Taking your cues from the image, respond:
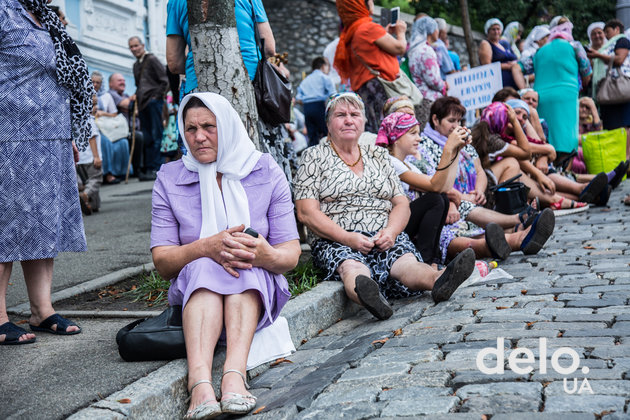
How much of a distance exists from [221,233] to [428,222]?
2580mm

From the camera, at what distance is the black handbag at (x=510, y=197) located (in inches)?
291

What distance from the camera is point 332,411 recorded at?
308 centimetres

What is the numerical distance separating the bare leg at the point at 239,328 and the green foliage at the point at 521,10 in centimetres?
2286

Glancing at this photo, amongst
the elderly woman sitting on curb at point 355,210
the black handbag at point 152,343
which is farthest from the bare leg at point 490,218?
the black handbag at point 152,343

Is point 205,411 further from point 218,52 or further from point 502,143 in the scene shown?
point 502,143

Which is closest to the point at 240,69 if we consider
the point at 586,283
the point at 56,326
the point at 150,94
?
the point at 56,326

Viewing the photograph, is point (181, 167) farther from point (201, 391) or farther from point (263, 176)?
point (201, 391)

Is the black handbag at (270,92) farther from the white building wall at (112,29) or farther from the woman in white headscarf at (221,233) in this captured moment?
the white building wall at (112,29)

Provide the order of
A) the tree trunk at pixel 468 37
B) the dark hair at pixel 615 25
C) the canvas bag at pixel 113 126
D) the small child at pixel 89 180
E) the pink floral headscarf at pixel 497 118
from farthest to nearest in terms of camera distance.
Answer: the canvas bag at pixel 113 126 → the tree trunk at pixel 468 37 → the dark hair at pixel 615 25 → the small child at pixel 89 180 → the pink floral headscarf at pixel 497 118

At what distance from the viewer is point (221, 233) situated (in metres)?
3.75

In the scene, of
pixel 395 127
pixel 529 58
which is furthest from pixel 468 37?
pixel 395 127

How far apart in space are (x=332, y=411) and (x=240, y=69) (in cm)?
274

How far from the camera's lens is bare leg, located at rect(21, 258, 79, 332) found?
4.43 m

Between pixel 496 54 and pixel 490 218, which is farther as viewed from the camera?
pixel 496 54
